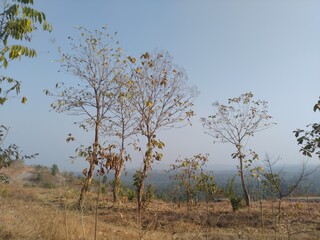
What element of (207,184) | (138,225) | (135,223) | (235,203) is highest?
(207,184)

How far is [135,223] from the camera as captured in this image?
9766 mm

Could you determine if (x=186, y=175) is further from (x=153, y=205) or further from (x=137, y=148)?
(x=137, y=148)

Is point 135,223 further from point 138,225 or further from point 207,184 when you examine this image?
point 207,184

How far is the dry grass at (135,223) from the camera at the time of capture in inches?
229

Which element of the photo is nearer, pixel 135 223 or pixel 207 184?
pixel 135 223

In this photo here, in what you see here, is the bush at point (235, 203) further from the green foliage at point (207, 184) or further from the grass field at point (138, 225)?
the green foliage at point (207, 184)

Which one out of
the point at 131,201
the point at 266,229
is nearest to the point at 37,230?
the point at 266,229

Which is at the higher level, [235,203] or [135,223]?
[235,203]

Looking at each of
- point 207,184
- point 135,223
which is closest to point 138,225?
point 135,223

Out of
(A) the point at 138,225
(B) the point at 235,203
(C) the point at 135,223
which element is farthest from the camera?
(B) the point at 235,203

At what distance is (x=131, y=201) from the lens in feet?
53.6

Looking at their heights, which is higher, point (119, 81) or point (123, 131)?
point (119, 81)

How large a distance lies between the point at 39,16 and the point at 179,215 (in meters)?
9.78

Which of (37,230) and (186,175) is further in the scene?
(186,175)
